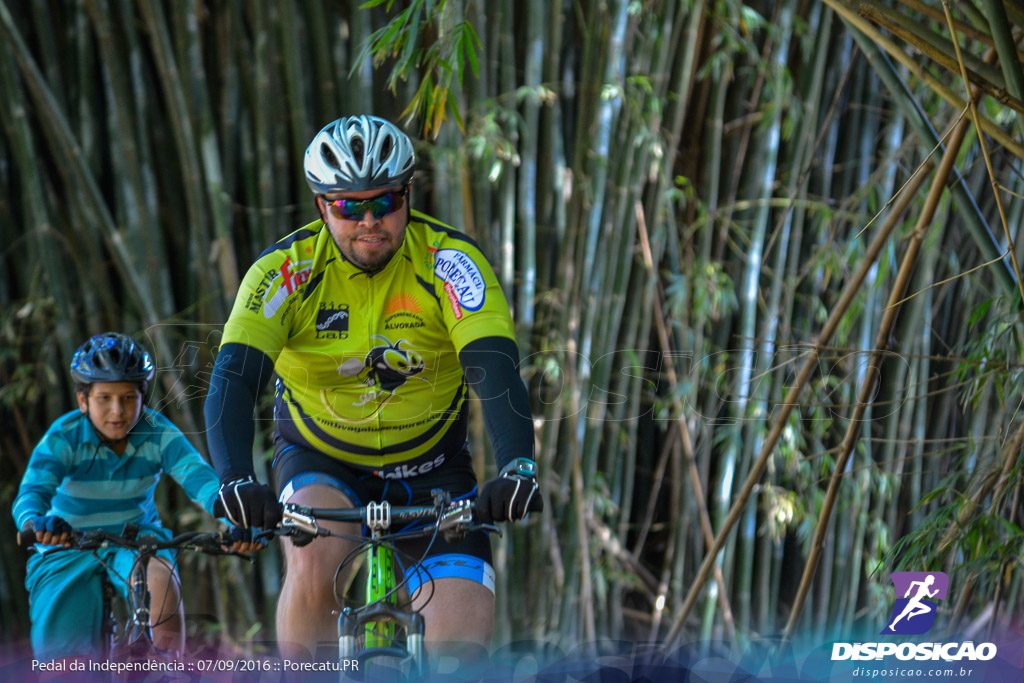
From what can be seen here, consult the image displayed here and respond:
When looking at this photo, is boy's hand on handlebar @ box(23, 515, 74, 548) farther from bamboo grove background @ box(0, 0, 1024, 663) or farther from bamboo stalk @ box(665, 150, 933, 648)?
bamboo stalk @ box(665, 150, 933, 648)

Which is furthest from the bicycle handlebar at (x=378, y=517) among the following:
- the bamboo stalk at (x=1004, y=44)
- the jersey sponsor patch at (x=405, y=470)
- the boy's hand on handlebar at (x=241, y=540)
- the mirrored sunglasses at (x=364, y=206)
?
the bamboo stalk at (x=1004, y=44)

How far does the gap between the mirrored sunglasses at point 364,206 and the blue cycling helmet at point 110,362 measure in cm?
78

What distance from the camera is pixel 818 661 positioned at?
2137mm

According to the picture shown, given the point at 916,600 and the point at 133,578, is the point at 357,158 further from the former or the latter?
the point at 916,600

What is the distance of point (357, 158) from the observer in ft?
5.86

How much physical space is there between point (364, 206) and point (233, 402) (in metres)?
0.42

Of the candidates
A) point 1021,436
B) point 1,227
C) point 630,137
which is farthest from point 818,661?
point 1,227

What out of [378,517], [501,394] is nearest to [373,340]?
[501,394]

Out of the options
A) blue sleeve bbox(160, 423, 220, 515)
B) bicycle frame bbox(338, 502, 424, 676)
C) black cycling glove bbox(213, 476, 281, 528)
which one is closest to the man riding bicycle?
black cycling glove bbox(213, 476, 281, 528)

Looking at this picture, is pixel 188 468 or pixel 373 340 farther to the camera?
pixel 188 468

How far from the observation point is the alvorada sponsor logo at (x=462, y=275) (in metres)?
1.86

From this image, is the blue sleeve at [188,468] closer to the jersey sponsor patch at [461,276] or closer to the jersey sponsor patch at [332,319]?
the jersey sponsor patch at [332,319]

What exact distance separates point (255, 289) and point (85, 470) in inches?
33.4

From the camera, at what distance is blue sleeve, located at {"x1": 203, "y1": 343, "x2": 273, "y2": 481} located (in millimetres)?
1764
